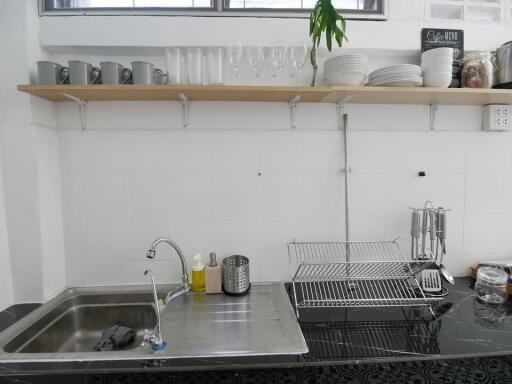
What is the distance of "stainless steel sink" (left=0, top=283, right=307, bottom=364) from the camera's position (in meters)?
0.97

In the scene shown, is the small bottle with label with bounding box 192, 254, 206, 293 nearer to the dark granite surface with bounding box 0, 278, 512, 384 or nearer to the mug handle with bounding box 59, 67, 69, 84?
the dark granite surface with bounding box 0, 278, 512, 384

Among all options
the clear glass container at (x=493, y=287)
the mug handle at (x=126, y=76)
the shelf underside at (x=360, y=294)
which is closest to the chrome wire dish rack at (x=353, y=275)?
the shelf underside at (x=360, y=294)

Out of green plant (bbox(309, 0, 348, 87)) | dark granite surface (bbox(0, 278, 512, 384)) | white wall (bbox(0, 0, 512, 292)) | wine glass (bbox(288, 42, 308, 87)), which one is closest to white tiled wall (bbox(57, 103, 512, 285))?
white wall (bbox(0, 0, 512, 292))

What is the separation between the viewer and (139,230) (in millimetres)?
1439

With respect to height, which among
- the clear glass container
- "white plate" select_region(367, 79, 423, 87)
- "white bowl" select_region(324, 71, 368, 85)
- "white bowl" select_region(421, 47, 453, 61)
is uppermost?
"white bowl" select_region(421, 47, 453, 61)

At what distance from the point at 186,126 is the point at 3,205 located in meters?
0.87

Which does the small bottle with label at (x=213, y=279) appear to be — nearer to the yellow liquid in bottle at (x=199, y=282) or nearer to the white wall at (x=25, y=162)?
the yellow liquid in bottle at (x=199, y=282)

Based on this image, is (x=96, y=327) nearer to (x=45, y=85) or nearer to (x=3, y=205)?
(x=3, y=205)

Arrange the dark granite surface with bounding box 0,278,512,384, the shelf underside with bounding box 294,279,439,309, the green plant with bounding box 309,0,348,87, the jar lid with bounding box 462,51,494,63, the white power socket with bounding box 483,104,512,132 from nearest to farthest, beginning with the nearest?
1. the dark granite surface with bounding box 0,278,512,384
2. the green plant with bounding box 309,0,348,87
3. the shelf underside with bounding box 294,279,439,309
4. the jar lid with bounding box 462,51,494,63
5. the white power socket with bounding box 483,104,512,132

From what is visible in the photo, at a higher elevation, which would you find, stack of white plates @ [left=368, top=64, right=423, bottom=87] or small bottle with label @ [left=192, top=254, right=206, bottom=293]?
stack of white plates @ [left=368, top=64, right=423, bottom=87]

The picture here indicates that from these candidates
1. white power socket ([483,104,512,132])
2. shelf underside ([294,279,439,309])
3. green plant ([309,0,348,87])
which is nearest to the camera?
green plant ([309,0,348,87])

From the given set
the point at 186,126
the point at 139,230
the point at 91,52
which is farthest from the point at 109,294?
the point at 91,52

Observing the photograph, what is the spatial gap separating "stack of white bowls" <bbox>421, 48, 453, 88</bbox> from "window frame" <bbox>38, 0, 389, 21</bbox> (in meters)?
0.36

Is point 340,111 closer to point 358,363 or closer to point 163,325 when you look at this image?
point 358,363
